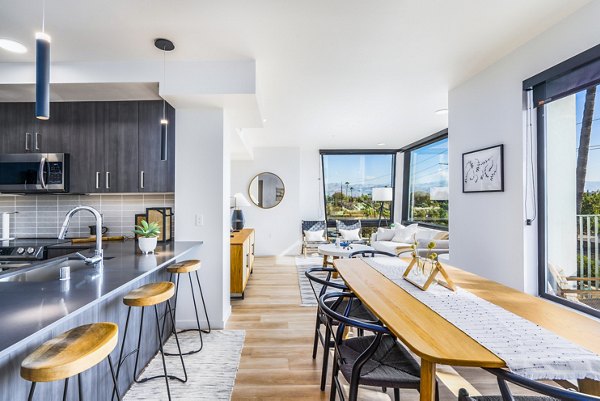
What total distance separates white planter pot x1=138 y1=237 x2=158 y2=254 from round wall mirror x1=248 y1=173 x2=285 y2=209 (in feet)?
14.8

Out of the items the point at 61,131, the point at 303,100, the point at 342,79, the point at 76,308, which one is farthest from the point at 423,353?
the point at 61,131

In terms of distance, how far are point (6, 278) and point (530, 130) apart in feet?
12.5

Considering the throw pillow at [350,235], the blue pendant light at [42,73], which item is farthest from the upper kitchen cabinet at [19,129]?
the throw pillow at [350,235]

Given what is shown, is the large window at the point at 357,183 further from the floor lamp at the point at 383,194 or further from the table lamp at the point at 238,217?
the table lamp at the point at 238,217

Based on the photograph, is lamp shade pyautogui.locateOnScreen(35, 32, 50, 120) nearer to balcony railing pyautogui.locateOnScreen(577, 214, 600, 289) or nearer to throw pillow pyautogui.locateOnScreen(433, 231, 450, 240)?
balcony railing pyautogui.locateOnScreen(577, 214, 600, 289)

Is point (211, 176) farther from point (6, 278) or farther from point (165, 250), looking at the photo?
point (6, 278)

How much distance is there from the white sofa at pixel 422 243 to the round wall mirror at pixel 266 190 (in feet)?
7.80

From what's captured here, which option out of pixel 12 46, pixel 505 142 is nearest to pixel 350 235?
pixel 505 142

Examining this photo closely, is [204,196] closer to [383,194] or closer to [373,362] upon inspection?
[373,362]

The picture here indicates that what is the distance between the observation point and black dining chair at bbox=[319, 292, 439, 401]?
51.2 inches

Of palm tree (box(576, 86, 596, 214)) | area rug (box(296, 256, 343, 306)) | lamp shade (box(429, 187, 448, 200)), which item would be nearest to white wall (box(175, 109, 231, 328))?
area rug (box(296, 256, 343, 306))

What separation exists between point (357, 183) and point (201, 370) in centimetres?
591

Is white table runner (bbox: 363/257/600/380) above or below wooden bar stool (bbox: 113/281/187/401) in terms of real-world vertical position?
above

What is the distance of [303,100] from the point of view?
371 centimetres
